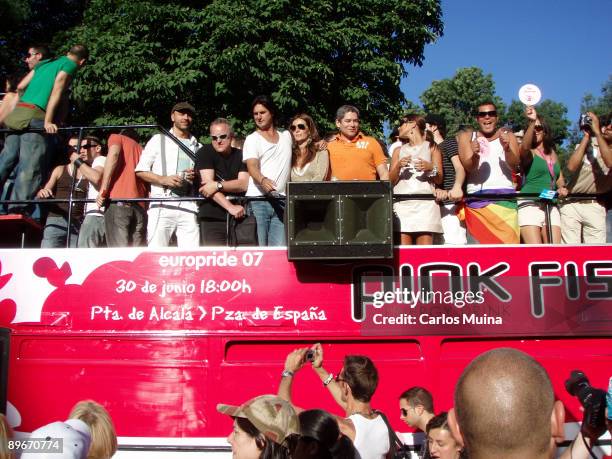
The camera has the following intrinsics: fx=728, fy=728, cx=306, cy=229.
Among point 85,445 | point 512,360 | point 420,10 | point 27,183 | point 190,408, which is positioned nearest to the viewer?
point 512,360

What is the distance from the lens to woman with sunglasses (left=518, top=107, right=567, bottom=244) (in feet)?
21.5

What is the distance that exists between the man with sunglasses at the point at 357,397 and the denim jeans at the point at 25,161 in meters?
3.34

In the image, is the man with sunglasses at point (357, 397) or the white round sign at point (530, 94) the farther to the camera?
the white round sign at point (530, 94)

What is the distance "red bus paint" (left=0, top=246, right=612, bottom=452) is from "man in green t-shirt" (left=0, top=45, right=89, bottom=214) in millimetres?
1164

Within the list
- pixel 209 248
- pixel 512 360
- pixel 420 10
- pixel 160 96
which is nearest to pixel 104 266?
pixel 209 248

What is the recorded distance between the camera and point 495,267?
602 cm

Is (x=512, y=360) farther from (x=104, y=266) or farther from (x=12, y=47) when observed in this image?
(x=12, y=47)

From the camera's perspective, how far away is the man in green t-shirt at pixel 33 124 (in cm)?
695

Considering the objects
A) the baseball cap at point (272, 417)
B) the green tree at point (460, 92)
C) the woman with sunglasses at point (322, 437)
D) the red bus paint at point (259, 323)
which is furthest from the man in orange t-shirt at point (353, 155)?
the green tree at point (460, 92)

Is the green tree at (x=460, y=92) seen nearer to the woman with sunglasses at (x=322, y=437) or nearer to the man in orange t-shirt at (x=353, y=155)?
the man in orange t-shirt at (x=353, y=155)

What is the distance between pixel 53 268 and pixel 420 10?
43.2ft

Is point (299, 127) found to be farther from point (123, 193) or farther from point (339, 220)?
point (123, 193)

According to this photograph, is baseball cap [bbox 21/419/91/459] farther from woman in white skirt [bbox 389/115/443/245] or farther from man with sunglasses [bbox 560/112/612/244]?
man with sunglasses [bbox 560/112/612/244]

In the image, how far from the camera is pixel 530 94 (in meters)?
6.72
